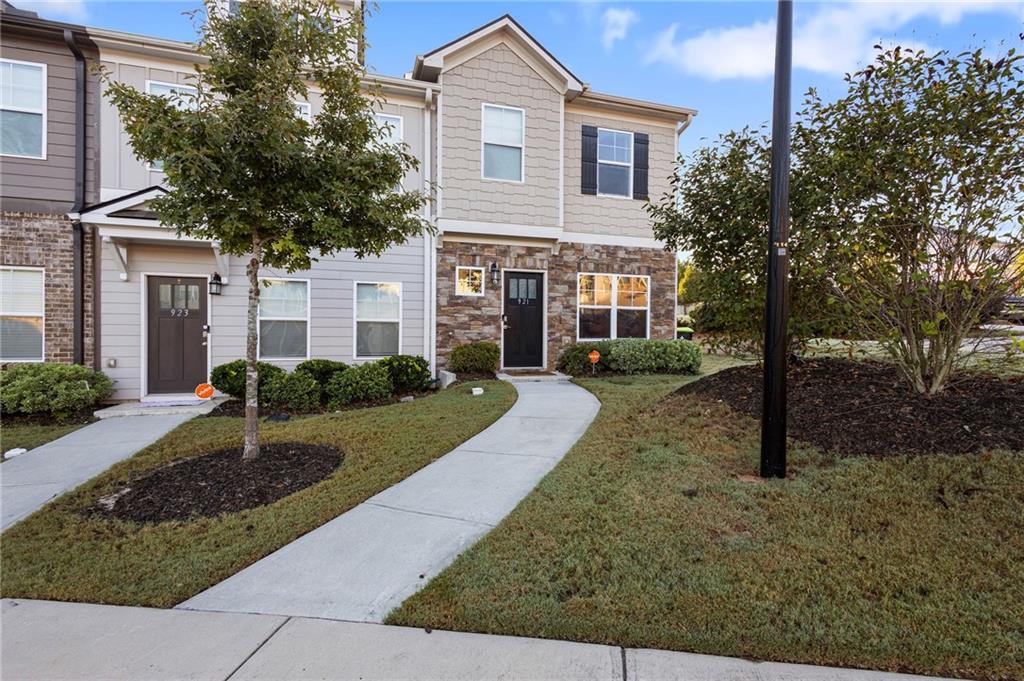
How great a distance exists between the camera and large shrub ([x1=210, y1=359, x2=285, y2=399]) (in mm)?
7867

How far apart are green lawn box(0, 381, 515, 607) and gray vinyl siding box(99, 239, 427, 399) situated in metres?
3.32

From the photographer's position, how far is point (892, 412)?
4.38 m

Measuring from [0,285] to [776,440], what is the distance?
10788mm

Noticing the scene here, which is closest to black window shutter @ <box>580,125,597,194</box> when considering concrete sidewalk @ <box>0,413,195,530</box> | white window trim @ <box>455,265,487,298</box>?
white window trim @ <box>455,265,487,298</box>

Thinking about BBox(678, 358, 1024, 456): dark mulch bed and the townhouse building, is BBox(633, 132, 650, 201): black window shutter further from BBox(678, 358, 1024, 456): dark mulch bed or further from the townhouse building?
BBox(678, 358, 1024, 456): dark mulch bed

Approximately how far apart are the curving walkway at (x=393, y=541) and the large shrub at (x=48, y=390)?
19.9ft

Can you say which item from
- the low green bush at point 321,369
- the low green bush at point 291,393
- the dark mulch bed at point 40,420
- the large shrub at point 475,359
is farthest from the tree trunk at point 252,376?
the large shrub at point 475,359

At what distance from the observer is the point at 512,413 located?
6617 millimetres

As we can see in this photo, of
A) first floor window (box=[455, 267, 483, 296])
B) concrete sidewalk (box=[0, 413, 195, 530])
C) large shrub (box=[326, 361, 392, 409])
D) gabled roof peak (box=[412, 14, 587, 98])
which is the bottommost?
concrete sidewalk (box=[0, 413, 195, 530])

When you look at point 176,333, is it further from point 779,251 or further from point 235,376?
point 779,251

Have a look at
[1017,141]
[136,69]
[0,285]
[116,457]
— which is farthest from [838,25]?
[0,285]

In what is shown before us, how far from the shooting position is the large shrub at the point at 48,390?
22.2 feet

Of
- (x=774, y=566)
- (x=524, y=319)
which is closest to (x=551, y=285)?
(x=524, y=319)

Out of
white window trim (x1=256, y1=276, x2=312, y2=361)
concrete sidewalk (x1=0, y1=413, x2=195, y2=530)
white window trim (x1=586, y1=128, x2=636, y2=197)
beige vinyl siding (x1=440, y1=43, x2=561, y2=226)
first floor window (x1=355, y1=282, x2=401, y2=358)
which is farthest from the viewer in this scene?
white window trim (x1=586, y1=128, x2=636, y2=197)
